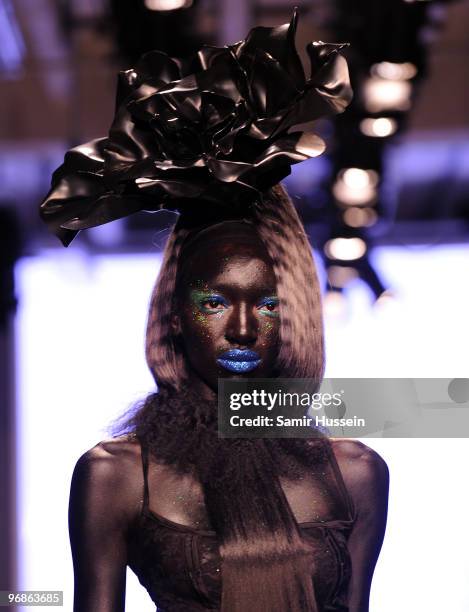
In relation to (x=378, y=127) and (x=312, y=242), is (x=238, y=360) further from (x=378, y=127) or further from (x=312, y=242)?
(x=378, y=127)

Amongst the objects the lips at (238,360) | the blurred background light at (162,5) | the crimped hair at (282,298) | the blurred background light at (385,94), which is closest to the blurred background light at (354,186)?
the blurred background light at (385,94)

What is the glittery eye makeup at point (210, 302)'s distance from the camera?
3.89 feet

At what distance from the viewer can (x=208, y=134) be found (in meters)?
1.20

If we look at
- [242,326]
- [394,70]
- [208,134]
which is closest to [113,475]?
[242,326]

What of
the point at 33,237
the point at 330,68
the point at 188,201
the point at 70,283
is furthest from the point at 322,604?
the point at 33,237

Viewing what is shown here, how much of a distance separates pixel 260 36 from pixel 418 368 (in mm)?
448

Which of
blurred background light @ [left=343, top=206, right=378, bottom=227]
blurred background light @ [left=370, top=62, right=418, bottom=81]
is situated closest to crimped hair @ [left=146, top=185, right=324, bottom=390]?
blurred background light @ [left=370, top=62, right=418, bottom=81]

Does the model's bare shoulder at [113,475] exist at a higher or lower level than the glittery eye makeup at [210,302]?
lower

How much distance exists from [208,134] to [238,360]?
0.78 ft

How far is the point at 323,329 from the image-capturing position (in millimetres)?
1245

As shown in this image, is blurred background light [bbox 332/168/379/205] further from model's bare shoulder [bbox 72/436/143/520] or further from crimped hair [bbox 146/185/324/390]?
model's bare shoulder [bbox 72/436/143/520]

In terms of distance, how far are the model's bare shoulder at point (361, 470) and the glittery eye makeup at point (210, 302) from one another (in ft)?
0.63

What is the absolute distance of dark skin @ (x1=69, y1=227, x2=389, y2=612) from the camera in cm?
118

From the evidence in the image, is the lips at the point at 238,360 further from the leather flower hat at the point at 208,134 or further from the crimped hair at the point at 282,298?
the leather flower hat at the point at 208,134
